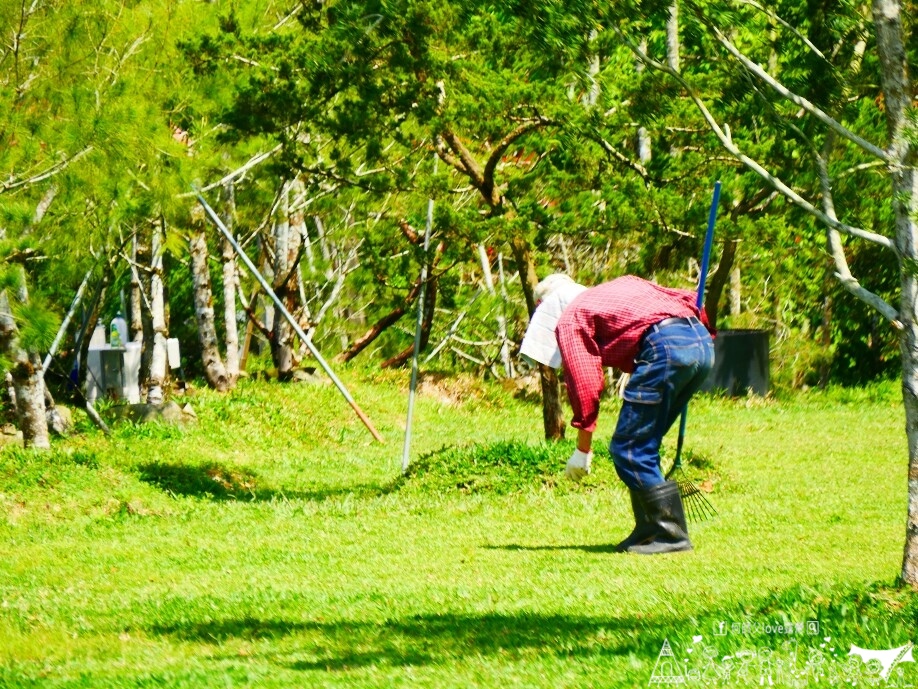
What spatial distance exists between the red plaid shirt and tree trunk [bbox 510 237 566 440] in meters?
6.00

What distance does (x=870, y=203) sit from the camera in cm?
1514

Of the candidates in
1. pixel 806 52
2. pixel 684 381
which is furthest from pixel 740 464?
pixel 806 52

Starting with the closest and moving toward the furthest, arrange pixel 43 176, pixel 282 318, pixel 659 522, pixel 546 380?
pixel 659 522
pixel 43 176
pixel 546 380
pixel 282 318

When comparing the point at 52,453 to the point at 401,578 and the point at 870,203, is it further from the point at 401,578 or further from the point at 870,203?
the point at 870,203

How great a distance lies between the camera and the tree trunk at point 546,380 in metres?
13.6

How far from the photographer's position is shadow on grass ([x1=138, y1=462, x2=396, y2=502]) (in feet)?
41.4

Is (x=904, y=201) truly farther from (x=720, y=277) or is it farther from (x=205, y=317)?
(x=205, y=317)

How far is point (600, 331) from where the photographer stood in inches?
293

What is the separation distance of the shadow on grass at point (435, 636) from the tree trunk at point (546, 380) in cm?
756

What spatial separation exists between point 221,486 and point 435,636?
26.4 feet

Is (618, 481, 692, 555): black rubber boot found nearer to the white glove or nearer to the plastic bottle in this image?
the white glove

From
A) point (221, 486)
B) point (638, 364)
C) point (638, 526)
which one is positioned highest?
point (638, 364)

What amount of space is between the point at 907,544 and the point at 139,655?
137 inches

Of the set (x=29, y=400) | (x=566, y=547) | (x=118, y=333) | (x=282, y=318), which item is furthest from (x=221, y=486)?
(x=118, y=333)
